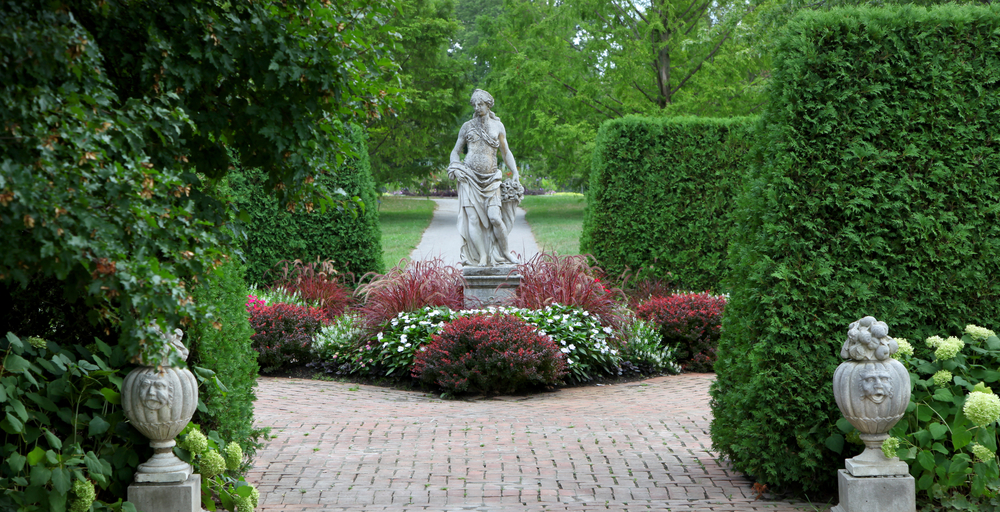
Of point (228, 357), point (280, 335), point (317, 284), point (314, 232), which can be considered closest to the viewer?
point (228, 357)

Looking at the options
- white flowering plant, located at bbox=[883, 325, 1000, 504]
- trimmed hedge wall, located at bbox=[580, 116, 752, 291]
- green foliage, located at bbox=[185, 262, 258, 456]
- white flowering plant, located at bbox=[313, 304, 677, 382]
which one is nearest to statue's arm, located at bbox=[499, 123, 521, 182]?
white flowering plant, located at bbox=[313, 304, 677, 382]

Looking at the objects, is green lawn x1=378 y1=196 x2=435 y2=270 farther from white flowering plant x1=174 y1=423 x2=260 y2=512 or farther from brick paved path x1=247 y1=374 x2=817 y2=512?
white flowering plant x1=174 y1=423 x2=260 y2=512

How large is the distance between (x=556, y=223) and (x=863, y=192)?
71.5ft

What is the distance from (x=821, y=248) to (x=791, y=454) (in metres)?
1.21

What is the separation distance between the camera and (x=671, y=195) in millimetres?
11797

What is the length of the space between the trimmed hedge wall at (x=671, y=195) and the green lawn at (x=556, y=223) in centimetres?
260

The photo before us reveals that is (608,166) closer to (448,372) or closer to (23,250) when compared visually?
(448,372)

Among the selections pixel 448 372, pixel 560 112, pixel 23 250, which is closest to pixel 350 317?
pixel 448 372

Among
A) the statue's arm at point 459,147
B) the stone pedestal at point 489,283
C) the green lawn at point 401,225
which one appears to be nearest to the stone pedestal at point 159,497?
the stone pedestal at point 489,283

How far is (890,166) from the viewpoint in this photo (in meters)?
4.49

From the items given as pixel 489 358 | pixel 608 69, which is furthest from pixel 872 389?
pixel 608 69

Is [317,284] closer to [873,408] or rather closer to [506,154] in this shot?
[506,154]

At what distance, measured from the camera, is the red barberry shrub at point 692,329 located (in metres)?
9.39

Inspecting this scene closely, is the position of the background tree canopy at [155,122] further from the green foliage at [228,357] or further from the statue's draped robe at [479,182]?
the statue's draped robe at [479,182]
